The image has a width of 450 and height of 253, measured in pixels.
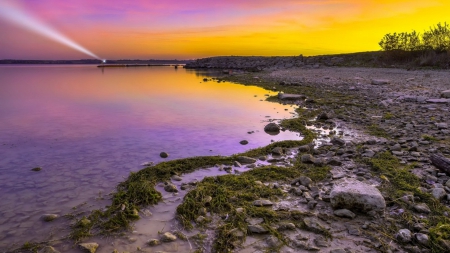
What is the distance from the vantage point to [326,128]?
1012 centimetres

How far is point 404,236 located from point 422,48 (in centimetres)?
4900

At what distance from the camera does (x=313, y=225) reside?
13.4 ft

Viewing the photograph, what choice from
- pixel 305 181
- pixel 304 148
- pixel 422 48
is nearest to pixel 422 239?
pixel 305 181


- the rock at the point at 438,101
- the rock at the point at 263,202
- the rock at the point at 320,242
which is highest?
the rock at the point at 438,101

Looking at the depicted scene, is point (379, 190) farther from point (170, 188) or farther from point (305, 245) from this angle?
point (170, 188)

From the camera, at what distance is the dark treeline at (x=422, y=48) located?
34281 mm

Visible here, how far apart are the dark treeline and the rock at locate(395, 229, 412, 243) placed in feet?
115

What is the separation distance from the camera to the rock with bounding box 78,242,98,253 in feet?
12.2

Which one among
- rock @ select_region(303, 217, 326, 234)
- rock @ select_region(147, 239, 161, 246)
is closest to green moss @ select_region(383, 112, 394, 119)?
rock @ select_region(303, 217, 326, 234)

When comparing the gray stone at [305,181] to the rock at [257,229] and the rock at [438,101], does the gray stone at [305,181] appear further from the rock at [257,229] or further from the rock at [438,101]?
the rock at [438,101]

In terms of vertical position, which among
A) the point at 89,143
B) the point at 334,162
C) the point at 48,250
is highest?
the point at 334,162

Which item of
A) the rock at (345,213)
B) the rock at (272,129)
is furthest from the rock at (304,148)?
the rock at (345,213)

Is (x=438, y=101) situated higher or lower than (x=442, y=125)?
higher

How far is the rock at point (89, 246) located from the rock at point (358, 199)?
3437 mm
